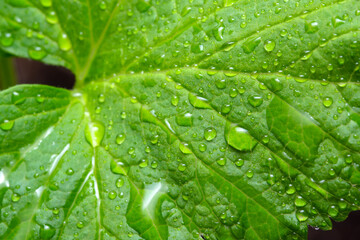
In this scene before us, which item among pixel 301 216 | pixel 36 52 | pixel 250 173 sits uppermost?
pixel 36 52

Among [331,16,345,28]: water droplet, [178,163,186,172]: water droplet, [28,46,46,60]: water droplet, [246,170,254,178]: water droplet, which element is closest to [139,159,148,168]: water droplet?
[178,163,186,172]: water droplet

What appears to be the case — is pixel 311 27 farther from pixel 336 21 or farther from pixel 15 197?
pixel 15 197

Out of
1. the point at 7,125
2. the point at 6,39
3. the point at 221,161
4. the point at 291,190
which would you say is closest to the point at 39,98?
the point at 7,125

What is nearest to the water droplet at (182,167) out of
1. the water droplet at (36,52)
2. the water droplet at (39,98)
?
the water droplet at (39,98)

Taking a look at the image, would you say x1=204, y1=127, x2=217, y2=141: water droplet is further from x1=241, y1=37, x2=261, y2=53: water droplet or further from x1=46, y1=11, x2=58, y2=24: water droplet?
x1=46, y1=11, x2=58, y2=24: water droplet

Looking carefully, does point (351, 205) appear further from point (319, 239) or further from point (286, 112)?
point (319, 239)

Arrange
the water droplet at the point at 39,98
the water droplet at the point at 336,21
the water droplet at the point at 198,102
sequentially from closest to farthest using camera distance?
the water droplet at the point at 336,21 < the water droplet at the point at 198,102 < the water droplet at the point at 39,98

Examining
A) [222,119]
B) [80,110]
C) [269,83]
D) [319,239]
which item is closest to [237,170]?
[222,119]

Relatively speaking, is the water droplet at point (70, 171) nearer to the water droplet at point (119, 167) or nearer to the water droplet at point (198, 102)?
the water droplet at point (119, 167)
